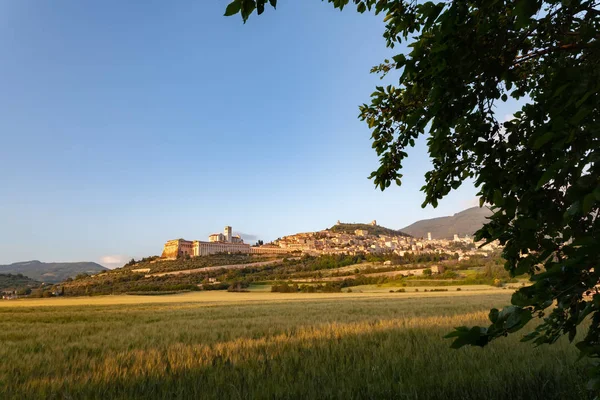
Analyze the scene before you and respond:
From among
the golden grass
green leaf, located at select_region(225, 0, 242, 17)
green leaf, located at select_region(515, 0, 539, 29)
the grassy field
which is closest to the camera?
green leaf, located at select_region(515, 0, 539, 29)

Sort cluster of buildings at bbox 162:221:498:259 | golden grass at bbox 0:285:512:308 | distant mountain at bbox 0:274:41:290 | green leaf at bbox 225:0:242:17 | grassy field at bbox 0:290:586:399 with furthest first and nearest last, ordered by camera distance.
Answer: cluster of buildings at bbox 162:221:498:259 < distant mountain at bbox 0:274:41:290 < golden grass at bbox 0:285:512:308 < grassy field at bbox 0:290:586:399 < green leaf at bbox 225:0:242:17

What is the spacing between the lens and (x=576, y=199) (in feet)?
4.66

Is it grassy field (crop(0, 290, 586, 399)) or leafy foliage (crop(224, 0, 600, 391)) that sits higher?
leafy foliage (crop(224, 0, 600, 391))

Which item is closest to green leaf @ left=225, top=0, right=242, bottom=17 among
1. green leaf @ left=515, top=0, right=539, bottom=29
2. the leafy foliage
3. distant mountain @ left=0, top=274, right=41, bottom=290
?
the leafy foliage

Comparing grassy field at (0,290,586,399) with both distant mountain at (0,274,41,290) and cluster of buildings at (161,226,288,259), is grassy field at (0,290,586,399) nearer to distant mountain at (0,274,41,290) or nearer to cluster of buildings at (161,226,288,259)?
distant mountain at (0,274,41,290)

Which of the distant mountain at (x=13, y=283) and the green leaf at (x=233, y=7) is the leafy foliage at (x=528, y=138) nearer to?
the green leaf at (x=233, y=7)

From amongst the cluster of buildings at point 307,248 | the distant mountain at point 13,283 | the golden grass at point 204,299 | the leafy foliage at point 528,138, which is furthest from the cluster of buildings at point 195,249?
the leafy foliage at point 528,138

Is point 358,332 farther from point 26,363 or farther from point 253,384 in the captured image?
point 26,363

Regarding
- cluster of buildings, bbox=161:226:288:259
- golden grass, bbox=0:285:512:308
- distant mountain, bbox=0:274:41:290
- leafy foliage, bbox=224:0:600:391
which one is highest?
cluster of buildings, bbox=161:226:288:259

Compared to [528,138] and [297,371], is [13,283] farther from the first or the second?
[528,138]

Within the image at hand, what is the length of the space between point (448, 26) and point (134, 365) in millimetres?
5475

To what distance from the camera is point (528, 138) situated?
8.31 ft

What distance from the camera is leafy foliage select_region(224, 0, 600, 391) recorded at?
1.45m

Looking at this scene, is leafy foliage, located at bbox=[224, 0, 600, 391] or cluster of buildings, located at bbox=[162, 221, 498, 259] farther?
cluster of buildings, located at bbox=[162, 221, 498, 259]
